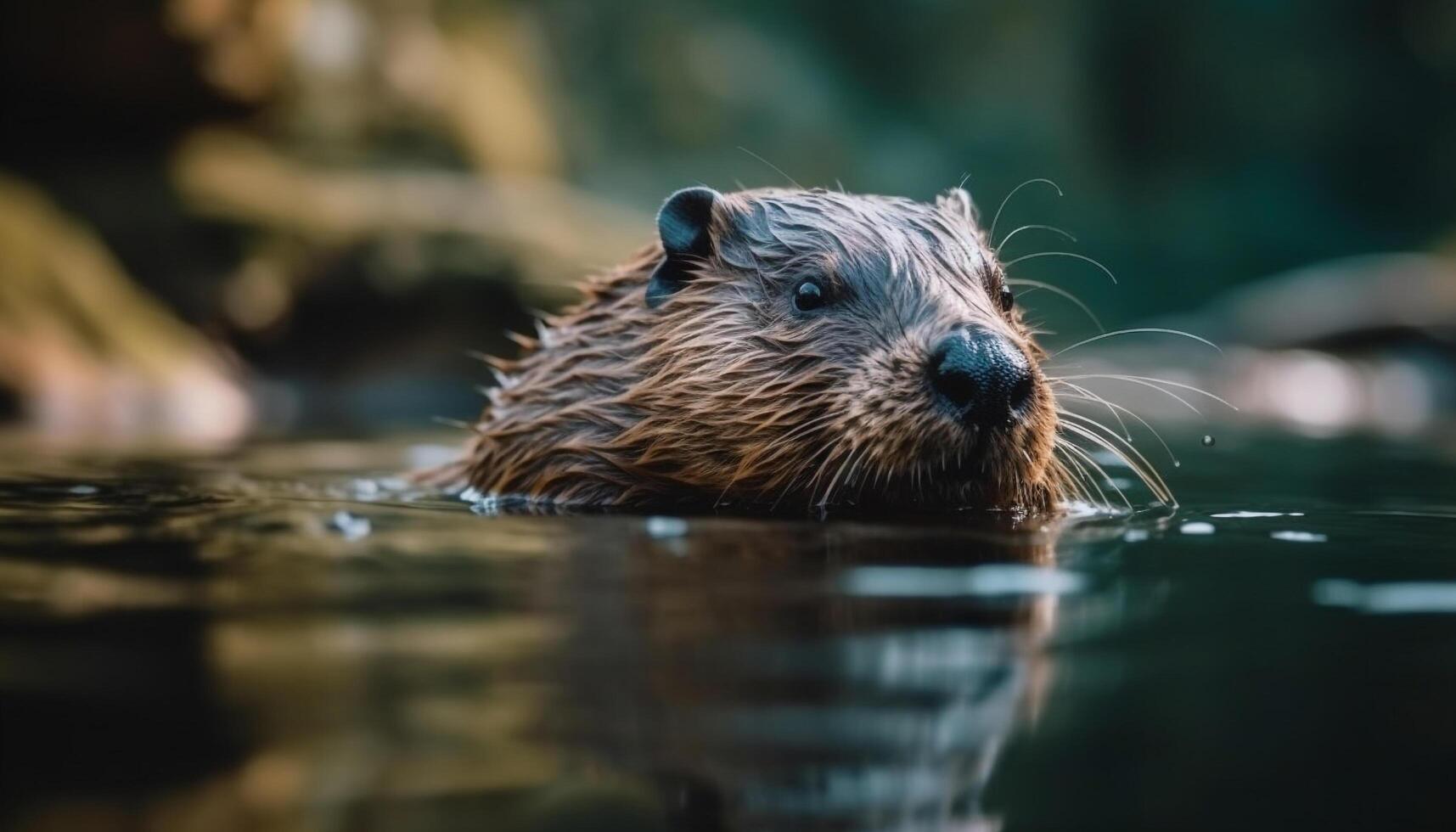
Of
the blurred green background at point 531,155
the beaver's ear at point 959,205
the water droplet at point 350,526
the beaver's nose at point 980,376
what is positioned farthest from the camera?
the blurred green background at point 531,155

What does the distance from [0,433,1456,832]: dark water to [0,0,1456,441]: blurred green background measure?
1930mm

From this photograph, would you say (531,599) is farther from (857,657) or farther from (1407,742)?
(1407,742)

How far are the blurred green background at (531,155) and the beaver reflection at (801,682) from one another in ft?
6.94

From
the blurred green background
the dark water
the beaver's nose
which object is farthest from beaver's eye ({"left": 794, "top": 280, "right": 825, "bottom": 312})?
the dark water

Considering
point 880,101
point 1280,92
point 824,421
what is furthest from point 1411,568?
point 1280,92

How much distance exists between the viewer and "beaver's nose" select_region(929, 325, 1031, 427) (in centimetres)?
440

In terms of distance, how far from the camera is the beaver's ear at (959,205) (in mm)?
5750

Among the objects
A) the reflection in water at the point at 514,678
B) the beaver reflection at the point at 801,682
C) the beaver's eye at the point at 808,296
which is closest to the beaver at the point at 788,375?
the beaver's eye at the point at 808,296

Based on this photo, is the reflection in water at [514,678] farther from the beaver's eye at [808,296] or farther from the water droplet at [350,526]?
the beaver's eye at [808,296]

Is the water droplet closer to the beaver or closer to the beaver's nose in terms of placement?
the beaver

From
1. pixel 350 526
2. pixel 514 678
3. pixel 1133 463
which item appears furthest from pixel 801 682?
pixel 1133 463

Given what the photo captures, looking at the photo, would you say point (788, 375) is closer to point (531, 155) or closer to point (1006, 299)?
point (1006, 299)

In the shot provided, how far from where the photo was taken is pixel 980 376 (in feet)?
14.4

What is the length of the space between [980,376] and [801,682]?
2081mm
